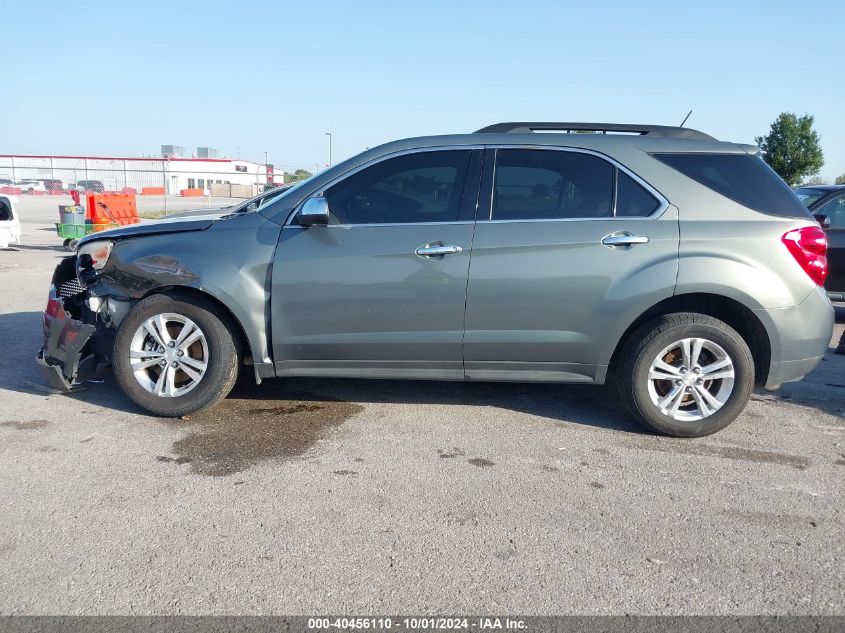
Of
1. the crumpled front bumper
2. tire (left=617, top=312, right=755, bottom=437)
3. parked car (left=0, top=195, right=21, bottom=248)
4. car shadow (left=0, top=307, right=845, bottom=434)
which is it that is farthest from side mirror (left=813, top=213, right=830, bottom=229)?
parked car (left=0, top=195, right=21, bottom=248)

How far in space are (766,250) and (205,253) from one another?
3.48m

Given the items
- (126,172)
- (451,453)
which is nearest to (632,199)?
(451,453)

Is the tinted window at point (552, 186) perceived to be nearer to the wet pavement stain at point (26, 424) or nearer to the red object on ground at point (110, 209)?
the wet pavement stain at point (26, 424)

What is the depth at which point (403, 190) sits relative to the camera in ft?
14.9

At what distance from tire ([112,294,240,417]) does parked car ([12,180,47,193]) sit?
2436 inches

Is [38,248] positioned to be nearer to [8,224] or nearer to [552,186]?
[8,224]

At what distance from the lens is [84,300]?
194 inches

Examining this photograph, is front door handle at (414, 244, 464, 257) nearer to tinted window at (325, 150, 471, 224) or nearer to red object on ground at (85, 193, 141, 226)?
tinted window at (325, 150, 471, 224)

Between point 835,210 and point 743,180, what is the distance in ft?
16.4

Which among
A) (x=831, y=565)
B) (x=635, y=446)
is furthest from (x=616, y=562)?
(x=635, y=446)

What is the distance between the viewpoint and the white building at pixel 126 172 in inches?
2179

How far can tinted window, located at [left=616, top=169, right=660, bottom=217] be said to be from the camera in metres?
4.39

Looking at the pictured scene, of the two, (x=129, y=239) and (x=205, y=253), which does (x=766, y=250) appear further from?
(x=129, y=239)

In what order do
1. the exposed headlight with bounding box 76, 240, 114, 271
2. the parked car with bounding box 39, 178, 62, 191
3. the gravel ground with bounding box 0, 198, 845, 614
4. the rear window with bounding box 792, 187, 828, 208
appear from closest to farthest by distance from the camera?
the gravel ground with bounding box 0, 198, 845, 614 < the exposed headlight with bounding box 76, 240, 114, 271 < the rear window with bounding box 792, 187, 828, 208 < the parked car with bounding box 39, 178, 62, 191
